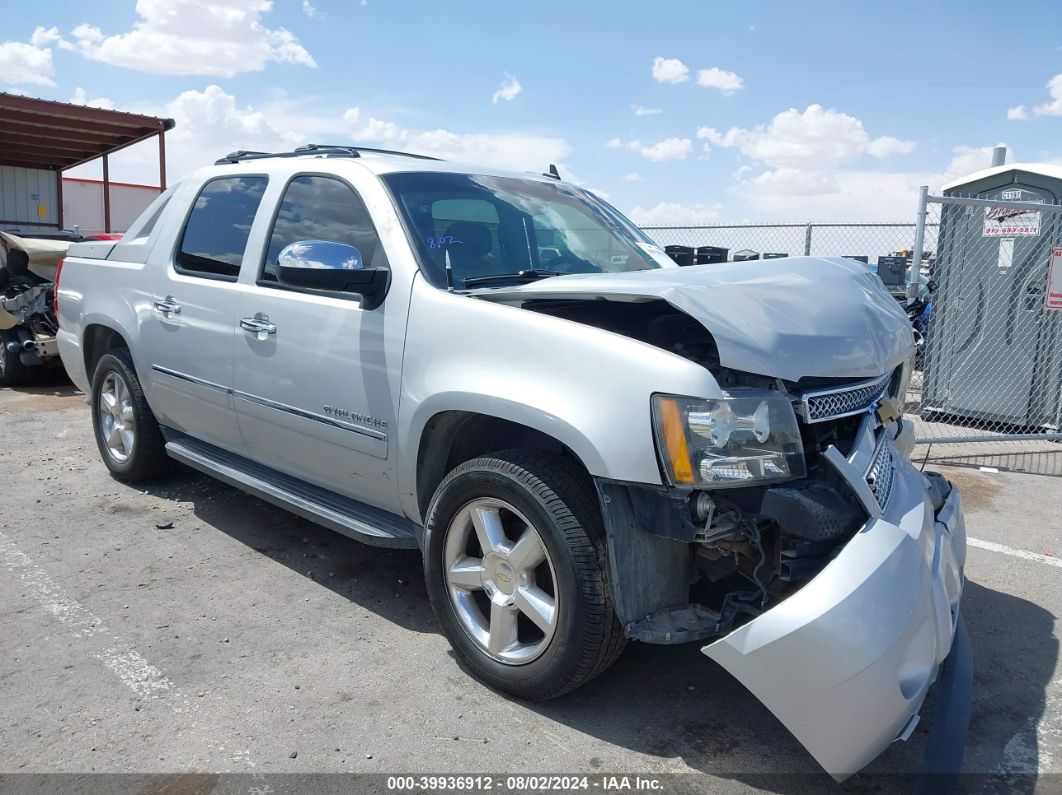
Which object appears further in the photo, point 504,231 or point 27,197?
point 27,197

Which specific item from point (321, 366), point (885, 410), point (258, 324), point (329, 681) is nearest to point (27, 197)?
point (258, 324)

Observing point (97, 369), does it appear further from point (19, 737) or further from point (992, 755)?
point (992, 755)

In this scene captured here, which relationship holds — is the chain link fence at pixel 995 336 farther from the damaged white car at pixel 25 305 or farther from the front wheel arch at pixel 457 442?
the damaged white car at pixel 25 305

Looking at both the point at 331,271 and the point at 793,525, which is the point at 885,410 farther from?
the point at 331,271

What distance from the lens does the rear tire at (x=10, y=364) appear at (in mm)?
8750

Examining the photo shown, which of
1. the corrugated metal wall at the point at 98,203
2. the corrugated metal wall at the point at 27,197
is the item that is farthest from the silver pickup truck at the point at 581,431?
the corrugated metal wall at the point at 98,203

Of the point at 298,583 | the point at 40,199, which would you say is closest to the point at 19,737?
the point at 298,583

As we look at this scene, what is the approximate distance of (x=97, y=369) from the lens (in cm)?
527

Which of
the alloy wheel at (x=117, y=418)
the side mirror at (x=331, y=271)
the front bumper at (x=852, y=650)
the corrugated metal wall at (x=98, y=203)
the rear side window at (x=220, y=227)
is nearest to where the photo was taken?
the front bumper at (x=852, y=650)

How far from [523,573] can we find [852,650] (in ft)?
3.55

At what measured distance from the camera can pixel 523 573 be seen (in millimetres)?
2855

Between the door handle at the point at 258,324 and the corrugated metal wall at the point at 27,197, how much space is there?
1504 centimetres

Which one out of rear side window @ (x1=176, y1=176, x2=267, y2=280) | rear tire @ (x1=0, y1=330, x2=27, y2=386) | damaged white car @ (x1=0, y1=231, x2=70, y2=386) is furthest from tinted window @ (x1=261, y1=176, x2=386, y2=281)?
rear tire @ (x1=0, y1=330, x2=27, y2=386)

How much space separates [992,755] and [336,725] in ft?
7.00
